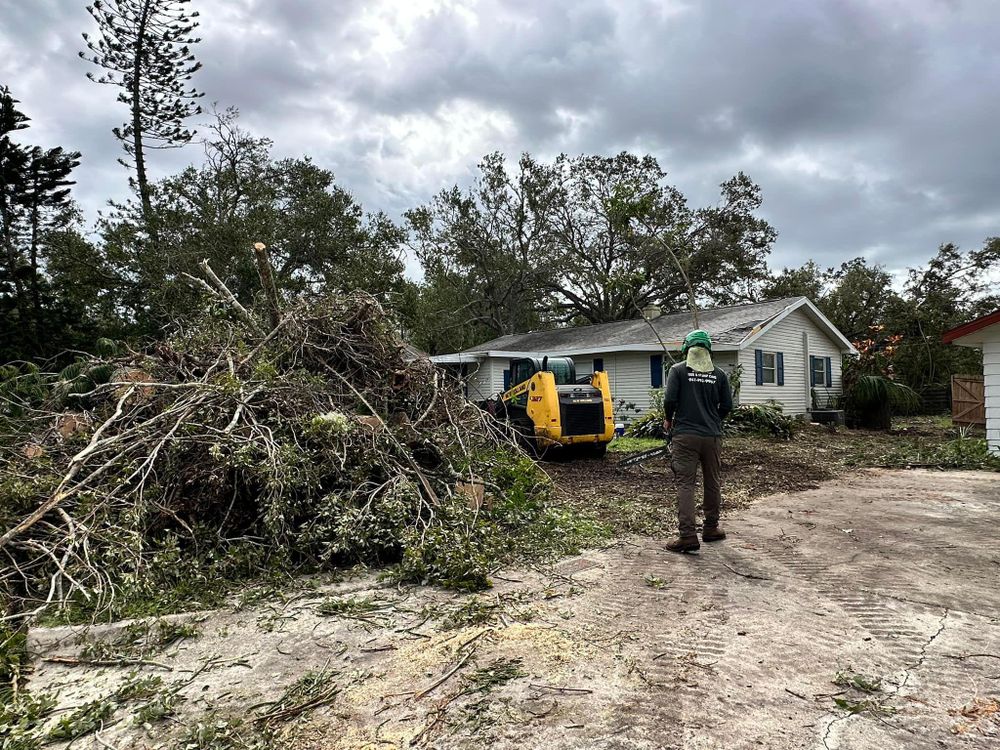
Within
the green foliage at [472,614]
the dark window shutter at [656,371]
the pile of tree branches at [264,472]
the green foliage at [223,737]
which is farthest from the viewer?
the dark window shutter at [656,371]

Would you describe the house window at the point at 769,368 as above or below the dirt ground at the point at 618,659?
above

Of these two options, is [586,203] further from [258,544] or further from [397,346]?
[258,544]

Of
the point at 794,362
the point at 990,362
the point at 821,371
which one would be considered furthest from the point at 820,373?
Result: the point at 990,362

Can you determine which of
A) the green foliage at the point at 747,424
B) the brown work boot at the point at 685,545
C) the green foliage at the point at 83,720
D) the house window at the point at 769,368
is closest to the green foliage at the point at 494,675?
the green foliage at the point at 83,720

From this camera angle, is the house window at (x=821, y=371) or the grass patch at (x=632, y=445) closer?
the grass patch at (x=632, y=445)

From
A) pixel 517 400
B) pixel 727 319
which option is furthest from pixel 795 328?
pixel 517 400

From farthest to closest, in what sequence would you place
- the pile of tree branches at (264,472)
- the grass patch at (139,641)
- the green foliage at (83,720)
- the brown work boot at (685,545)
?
the brown work boot at (685,545) < the pile of tree branches at (264,472) < the grass patch at (139,641) < the green foliage at (83,720)

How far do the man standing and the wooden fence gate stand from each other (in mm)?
15129

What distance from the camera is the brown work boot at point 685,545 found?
4.89 metres

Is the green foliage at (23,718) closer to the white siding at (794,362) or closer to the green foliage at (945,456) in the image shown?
the green foliage at (945,456)

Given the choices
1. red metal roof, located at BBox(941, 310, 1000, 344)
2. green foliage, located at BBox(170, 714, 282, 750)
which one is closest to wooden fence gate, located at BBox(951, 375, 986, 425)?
red metal roof, located at BBox(941, 310, 1000, 344)

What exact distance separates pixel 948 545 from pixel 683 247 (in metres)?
24.9

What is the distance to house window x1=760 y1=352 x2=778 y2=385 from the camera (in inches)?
701

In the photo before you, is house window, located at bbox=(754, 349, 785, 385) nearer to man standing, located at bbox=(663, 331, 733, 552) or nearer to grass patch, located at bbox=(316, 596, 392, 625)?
man standing, located at bbox=(663, 331, 733, 552)
